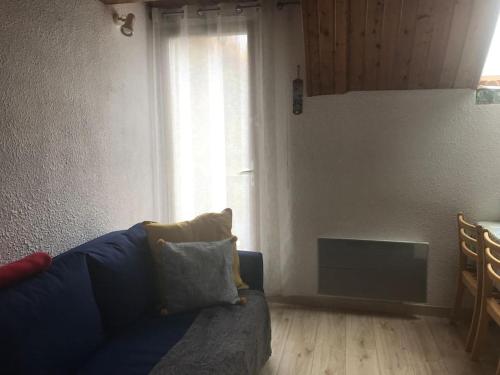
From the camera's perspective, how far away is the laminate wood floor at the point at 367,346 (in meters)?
2.16

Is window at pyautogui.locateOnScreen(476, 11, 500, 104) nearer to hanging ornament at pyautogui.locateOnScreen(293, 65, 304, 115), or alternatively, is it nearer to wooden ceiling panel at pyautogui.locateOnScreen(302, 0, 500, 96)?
wooden ceiling panel at pyautogui.locateOnScreen(302, 0, 500, 96)

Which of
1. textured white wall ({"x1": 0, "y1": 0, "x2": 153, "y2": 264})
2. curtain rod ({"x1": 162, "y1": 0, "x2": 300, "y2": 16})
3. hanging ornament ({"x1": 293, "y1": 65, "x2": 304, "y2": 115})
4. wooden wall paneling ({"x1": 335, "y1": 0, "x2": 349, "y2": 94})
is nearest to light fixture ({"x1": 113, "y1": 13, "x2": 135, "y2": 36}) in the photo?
textured white wall ({"x1": 0, "y1": 0, "x2": 153, "y2": 264})

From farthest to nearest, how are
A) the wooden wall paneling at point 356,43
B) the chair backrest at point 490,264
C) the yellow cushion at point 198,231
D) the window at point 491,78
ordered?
the window at point 491,78
the wooden wall paneling at point 356,43
the yellow cushion at point 198,231
the chair backrest at point 490,264

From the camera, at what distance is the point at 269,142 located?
284cm

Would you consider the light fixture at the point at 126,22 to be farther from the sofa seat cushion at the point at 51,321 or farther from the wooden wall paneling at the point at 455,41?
the wooden wall paneling at the point at 455,41

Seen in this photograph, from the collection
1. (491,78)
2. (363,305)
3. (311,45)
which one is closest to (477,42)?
(491,78)

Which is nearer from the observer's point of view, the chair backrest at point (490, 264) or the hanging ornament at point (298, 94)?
the chair backrest at point (490, 264)

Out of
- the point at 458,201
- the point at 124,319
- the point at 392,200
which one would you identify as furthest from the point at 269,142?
the point at 124,319

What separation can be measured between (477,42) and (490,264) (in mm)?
1391

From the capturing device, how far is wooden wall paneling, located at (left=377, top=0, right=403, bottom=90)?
2311 mm

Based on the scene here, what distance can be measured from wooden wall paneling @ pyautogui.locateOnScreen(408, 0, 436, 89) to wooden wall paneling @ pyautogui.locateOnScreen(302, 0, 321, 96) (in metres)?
0.61

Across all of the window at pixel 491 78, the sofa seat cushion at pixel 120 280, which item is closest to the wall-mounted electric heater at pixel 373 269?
the window at pixel 491 78

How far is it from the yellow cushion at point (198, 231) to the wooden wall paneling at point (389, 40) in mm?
1464

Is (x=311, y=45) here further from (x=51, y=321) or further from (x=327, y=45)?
(x=51, y=321)
